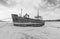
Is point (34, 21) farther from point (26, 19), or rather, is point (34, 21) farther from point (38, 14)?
point (38, 14)

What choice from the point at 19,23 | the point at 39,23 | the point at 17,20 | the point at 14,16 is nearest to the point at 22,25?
the point at 19,23

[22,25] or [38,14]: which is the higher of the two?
[38,14]

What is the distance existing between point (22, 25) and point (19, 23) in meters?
1.33

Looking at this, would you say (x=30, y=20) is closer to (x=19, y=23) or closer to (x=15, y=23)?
(x=19, y=23)

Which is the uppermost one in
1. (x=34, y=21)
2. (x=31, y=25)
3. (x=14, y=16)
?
(x=14, y=16)

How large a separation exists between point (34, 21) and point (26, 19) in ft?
10.7

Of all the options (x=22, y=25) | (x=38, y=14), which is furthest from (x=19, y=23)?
(x=38, y=14)

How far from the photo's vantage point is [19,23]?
57.2 feet

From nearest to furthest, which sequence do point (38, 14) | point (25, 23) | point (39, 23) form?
point (25, 23)
point (39, 23)
point (38, 14)

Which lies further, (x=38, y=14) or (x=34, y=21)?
(x=38, y=14)

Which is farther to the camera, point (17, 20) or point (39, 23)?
point (39, 23)

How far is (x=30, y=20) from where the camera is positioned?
58.3ft

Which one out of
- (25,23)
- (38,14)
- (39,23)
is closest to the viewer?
(25,23)

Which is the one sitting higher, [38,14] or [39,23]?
[38,14]
